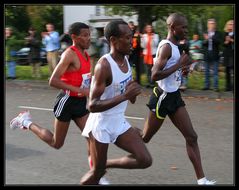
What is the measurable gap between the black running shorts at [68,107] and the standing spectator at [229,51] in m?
7.20

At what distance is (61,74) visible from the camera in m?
5.46

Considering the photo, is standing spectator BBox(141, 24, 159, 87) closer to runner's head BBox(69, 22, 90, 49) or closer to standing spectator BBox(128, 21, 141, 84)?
standing spectator BBox(128, 21, 141, 84)

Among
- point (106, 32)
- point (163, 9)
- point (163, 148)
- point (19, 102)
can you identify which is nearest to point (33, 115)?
point (19, 102)

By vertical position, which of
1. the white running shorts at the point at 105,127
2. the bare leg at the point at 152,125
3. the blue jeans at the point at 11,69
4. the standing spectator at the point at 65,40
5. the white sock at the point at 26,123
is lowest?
the blue jeans at the point at 11,69

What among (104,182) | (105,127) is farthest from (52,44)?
(105,127)

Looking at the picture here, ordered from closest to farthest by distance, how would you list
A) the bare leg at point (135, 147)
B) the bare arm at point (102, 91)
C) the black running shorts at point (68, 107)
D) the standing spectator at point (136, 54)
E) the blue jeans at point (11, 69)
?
the bare arm at point (102, 91)
the bare leg at point (135, 147)
the black running shorts at point (68, 107)
the standing spectator at point (136, 54)
the blue jeans at point (11, 69)

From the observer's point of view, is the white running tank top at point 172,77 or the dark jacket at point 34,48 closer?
the white running tank top at point 172,77

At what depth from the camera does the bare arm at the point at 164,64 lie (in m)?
5.39

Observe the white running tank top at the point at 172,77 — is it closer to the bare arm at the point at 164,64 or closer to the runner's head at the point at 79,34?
the bare arm at the point at 164,64

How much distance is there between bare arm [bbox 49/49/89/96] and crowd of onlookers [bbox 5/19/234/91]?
5.32 meters

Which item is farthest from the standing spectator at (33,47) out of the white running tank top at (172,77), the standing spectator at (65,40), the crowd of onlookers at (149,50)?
the white running tank top at (172,77)

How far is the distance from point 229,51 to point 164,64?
7.21m

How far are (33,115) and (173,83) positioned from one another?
5188 millimetres

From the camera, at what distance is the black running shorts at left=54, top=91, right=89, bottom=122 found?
5633 millimetres
